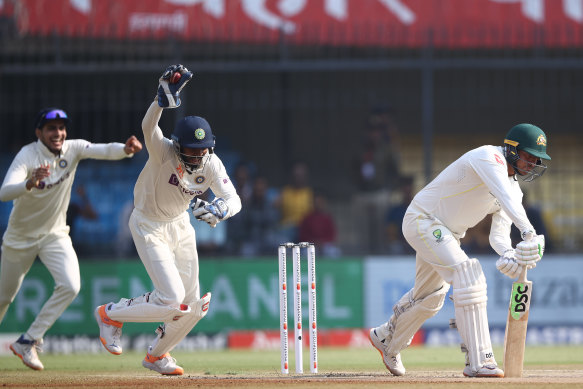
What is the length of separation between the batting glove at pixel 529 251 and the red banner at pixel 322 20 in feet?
24.3

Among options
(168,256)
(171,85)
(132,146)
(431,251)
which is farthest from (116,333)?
(431,251)

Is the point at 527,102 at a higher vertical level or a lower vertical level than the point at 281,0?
lower

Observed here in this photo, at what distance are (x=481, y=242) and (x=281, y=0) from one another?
4.51m

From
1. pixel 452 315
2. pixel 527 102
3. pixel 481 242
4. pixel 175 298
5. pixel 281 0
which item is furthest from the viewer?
pixel 527 102

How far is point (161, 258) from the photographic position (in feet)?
25.1

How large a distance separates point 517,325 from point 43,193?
4.33 metres

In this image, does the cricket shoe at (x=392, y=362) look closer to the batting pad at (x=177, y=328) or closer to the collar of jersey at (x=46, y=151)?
the batting pad at (x=177, y=328)

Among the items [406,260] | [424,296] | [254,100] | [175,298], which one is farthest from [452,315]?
[175,298]

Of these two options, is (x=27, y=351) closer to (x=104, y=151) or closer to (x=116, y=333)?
(x=116, y=333)

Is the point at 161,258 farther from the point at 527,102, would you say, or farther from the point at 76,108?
the point at 527,102

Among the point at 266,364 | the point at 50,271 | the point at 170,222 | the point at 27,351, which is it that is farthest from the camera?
the point at 266,364

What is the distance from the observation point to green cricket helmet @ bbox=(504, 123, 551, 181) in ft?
23.8

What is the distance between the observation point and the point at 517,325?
7285 millimetres

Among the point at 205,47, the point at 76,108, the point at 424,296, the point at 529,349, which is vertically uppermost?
the point at 205,47
